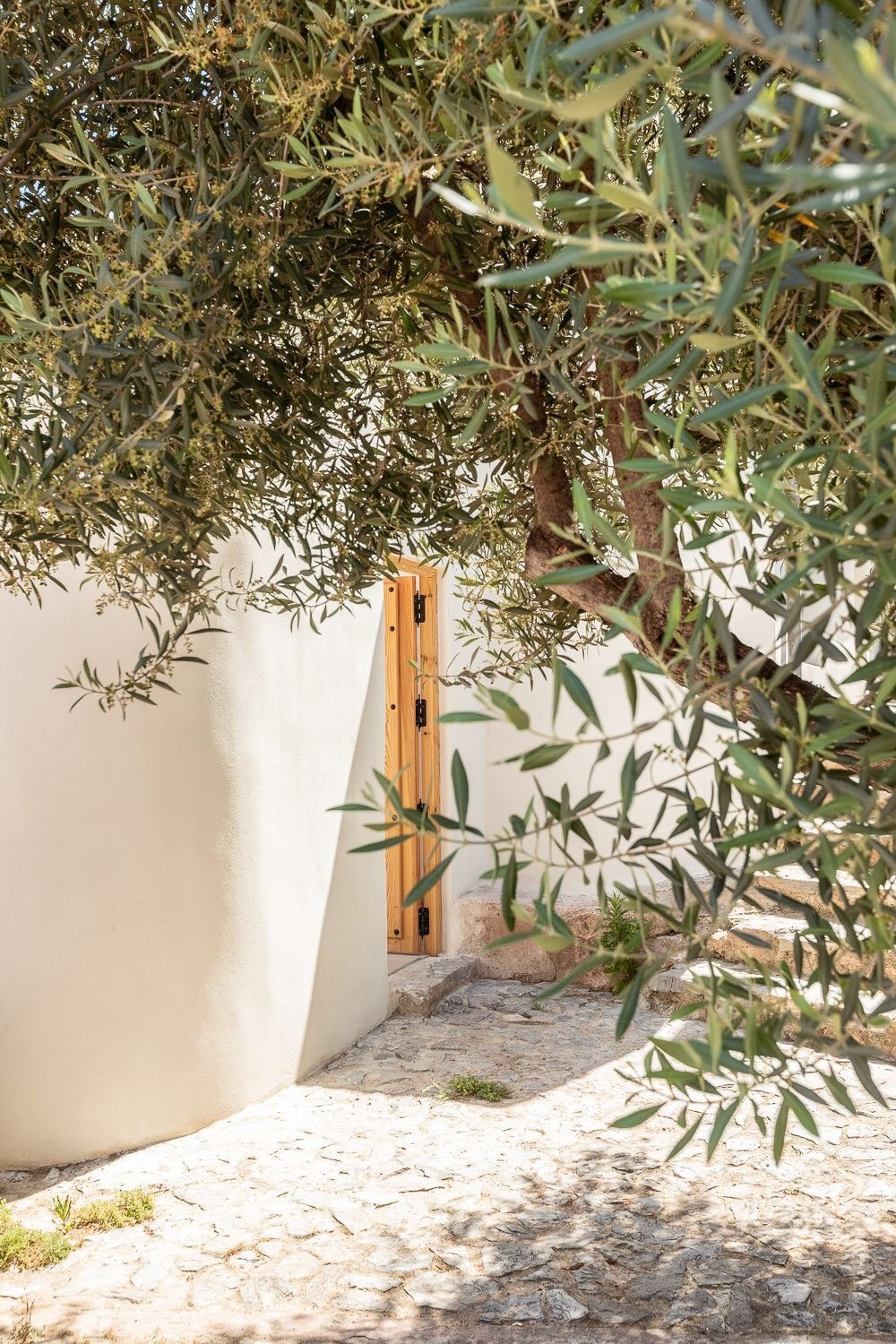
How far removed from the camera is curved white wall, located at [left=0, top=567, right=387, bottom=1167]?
4910mm

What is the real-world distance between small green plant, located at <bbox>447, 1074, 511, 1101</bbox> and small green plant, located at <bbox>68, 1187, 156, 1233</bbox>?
180 centimetres

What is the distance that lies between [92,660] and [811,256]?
454cm

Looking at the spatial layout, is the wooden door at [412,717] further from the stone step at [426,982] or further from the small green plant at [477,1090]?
the small green plant at [477,1090]

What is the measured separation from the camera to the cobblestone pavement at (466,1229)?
11.6 ft

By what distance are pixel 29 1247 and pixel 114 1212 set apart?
1.22 ft

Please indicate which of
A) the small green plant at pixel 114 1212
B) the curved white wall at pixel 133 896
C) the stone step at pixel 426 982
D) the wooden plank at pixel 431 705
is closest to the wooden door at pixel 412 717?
the wooden plank at pixel 431 705

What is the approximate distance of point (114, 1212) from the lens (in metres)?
4.27

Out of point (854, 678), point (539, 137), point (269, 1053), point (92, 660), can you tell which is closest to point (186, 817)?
point (92, 660)

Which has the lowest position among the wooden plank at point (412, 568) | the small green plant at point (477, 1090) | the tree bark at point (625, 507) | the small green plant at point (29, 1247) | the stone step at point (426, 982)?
the small green plant at point (29, 1247)

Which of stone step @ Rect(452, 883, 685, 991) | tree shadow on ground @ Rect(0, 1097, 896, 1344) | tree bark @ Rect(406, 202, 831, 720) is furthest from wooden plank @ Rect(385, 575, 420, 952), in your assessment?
tree bark @ Rect(406, 202, 831, 720)

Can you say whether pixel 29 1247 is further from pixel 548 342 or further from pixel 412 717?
pixel 412 717

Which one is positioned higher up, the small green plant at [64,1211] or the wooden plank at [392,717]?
the wooden plank at [392,717]

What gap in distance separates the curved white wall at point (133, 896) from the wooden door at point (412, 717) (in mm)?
2402

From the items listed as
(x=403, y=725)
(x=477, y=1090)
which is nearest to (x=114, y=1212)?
(x=477, y=1090)
